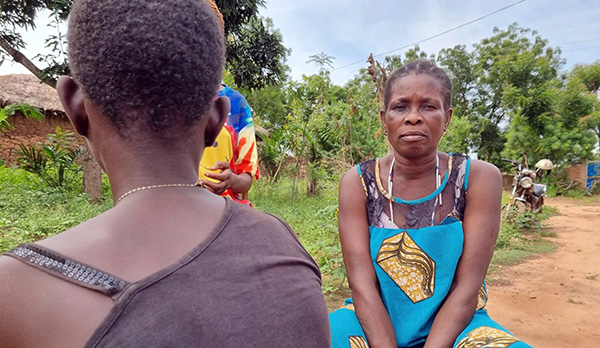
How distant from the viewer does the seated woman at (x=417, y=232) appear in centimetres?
147

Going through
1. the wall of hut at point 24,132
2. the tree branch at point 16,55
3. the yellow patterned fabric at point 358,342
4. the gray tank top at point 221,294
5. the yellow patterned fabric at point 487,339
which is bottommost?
the yellow patterned fabric at point 358,342

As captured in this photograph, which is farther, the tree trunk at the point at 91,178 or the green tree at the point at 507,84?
the green tree at the point at 507,84

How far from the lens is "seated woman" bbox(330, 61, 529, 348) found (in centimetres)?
147

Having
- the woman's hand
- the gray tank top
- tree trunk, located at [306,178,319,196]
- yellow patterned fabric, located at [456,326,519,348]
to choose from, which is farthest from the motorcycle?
the gray tank top

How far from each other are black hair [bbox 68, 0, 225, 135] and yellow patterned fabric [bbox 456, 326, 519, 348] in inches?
45.0

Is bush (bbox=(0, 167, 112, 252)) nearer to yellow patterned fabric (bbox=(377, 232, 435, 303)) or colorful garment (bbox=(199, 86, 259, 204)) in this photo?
colorful garment (bbox=(199, 86, 259, 204))

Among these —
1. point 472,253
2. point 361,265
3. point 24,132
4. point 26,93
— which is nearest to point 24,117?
point 24,132

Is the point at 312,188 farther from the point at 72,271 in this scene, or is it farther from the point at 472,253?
the point at 72,271

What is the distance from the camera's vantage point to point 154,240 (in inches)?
23.8

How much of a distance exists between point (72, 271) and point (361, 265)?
1.21 m

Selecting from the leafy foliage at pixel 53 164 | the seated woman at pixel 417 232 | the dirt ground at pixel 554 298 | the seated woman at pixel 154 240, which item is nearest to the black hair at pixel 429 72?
the seated woman at pixel 417 232

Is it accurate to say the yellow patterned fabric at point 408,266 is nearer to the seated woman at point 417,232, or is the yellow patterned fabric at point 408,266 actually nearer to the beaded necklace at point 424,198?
the seated woman at point 417,232

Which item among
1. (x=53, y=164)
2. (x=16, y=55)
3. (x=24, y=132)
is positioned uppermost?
(x=16, y=55)

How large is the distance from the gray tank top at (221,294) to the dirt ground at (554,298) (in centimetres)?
284
